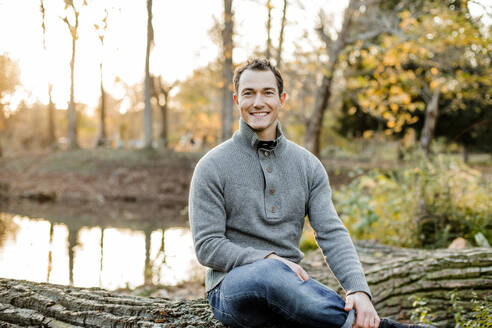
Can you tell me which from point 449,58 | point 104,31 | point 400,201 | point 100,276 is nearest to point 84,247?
point 100,276

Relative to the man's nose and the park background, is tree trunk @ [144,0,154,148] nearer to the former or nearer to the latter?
the park background

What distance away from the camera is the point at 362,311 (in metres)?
2.08

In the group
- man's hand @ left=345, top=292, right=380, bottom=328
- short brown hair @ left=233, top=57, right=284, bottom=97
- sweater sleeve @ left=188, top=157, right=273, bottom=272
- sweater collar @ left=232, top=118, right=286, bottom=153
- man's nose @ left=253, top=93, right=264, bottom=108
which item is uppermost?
short brown hair @ left=233, top=57, right=284, bottom=97

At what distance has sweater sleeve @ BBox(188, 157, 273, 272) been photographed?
2195 millimetres

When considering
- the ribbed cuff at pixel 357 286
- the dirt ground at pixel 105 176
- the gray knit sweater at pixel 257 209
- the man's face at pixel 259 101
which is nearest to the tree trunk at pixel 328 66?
the man's face at pixel 259 101

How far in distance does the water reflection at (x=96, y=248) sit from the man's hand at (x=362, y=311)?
166 inches

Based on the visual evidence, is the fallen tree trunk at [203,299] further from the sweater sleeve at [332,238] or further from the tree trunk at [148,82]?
the tree trunk at [148,82]

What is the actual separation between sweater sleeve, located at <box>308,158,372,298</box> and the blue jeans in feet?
0.52

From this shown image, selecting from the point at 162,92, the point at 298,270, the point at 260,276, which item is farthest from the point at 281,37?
the point at 162,92

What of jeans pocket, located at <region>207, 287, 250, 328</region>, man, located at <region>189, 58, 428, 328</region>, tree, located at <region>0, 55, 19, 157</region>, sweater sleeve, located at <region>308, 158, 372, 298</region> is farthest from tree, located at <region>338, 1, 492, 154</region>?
tree, located at <region>0, 55, 19, 157</region>

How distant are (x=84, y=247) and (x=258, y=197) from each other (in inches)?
238

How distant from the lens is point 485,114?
63.2ft

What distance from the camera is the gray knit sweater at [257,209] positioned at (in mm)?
2236

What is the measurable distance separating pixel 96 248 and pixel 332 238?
6.07 m
